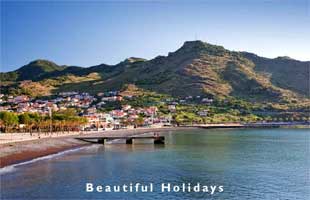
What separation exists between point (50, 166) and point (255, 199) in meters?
21.0

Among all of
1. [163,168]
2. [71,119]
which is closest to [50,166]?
[163,168]

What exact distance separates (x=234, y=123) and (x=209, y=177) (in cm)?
13839

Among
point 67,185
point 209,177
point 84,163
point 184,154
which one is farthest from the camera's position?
point 184,154

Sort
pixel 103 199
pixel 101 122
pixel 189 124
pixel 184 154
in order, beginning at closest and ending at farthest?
pixel 103 199, pixel 184 154, pixel 101 122, pixel 189 124

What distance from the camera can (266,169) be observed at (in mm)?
45625

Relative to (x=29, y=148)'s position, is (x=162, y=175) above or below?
below

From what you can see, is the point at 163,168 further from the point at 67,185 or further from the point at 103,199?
the point at 103,199

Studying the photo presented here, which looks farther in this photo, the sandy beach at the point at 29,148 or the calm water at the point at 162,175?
the sandy beach at the point at 29,148

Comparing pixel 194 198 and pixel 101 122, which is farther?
pixel 101 122

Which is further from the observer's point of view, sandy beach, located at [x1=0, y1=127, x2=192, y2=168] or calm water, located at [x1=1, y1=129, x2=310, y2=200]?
sandy beach, located at [x1=0, y1=127, x2=192, y2=168]

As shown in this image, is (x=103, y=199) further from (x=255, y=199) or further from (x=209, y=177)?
(x=209, y=177)

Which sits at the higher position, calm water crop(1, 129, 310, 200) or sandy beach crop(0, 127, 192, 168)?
sandy beach crop(0, 127, 192, 168)

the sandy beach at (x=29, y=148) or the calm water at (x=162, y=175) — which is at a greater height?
the sandy beach at (x=29, y=148)

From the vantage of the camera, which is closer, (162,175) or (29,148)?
(162,175)
